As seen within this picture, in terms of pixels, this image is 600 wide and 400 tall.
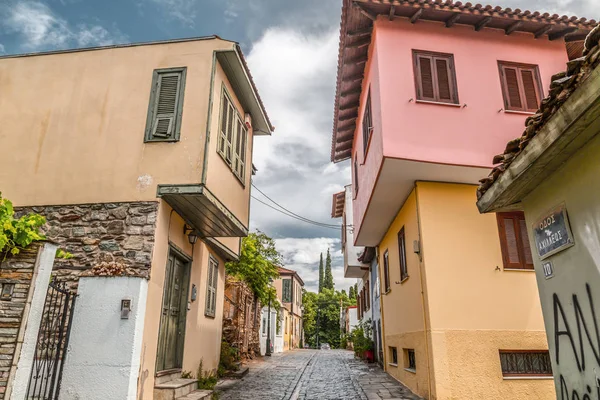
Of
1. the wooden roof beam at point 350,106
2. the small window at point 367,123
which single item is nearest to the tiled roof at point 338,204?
the wooden roof beam at point 350,106

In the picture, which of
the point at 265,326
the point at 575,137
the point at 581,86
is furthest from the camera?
the point at 265,326

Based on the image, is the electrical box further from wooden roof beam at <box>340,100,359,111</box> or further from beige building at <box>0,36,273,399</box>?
wooden roof beam at <box>340,100,359,111</box>

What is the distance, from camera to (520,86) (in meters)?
8.59

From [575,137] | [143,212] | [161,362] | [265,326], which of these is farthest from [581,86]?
[265,326]

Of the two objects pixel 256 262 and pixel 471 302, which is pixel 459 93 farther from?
pixel 256 262

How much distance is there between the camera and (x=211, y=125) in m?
7.55

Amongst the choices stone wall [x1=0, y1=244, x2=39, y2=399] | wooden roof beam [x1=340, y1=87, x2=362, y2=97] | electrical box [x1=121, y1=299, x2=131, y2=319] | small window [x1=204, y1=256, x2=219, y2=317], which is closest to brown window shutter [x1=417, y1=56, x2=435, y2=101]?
wooden roof beam [x1=340, y1=87, x2=362, y2=97]

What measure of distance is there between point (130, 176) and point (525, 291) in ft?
24.7

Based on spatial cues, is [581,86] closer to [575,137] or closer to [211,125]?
[575,137]

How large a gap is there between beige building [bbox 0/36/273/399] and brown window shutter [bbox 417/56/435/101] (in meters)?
3.67

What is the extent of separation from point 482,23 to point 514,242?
14.8 feet

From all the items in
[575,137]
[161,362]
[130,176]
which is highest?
[130,176]

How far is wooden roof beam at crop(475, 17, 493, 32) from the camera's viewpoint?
8387mm

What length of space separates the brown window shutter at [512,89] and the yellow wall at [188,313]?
23.3 feet
